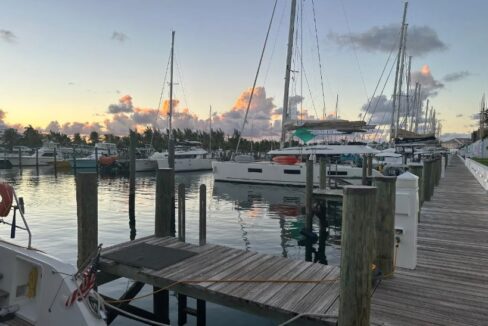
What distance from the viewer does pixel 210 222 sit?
59.6 feet

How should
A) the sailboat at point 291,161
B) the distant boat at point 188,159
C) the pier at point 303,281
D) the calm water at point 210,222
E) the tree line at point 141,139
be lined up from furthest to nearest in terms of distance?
the tree line at point 141,139 → the distant boat at point 188,159 → the sailboat at point 291,161 → the calm water at point 210,222 → the pier at point 303,281

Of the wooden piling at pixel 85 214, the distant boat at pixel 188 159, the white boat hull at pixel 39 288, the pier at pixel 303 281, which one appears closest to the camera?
the white boat hull at pixel 39 288

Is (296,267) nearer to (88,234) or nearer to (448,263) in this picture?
(448,263)

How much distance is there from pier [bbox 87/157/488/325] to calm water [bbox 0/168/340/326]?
4.74ft

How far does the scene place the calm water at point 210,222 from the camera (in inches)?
482

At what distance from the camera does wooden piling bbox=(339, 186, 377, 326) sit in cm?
438

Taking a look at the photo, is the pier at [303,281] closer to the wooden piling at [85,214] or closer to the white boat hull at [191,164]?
the wooden piling at [85,214]

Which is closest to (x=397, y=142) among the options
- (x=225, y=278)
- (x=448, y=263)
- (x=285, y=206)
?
(x=285, y=206)

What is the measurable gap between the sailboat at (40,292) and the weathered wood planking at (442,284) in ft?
11.4

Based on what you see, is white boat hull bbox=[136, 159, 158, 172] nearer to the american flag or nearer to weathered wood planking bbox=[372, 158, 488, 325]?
weathered wood planking bbox=[372, 158, 488, 325]

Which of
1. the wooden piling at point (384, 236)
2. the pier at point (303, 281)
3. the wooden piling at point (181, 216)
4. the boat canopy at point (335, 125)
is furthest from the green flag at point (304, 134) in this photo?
the wooden piling at point (384, 236)

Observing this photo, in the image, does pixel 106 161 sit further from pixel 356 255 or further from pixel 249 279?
pixel 356 255

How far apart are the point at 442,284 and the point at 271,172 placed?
25912 millimetres

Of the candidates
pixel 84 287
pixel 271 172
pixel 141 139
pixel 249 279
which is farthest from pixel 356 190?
pixel 141 139
